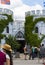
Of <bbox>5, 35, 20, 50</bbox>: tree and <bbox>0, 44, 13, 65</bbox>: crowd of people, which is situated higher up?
<bbox>0, 44, 13, 65</bbox>: crowd of people

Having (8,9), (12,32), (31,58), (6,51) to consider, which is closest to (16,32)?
(12,32)

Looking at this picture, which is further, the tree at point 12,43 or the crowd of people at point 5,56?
the tree at point 12,43

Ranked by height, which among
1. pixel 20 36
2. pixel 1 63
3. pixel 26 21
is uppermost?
pixel 1 63

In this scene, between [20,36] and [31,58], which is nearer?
[31,58]

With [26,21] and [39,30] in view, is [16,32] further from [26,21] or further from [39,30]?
[26,21]

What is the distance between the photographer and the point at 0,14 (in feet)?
197

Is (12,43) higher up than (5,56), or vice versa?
(5,56)

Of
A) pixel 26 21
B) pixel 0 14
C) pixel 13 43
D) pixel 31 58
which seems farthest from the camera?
pixel 0 14

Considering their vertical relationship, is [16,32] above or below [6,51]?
below

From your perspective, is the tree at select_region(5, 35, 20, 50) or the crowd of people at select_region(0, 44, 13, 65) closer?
the crowd of people at select_region(0, 44, 13, 65)

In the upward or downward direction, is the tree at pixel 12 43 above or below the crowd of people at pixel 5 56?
below

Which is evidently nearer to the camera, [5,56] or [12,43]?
[5,56]

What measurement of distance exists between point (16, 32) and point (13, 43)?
13.4 metres

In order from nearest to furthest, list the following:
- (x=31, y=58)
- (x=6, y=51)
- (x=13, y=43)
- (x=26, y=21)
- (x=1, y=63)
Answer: (x=1, y=63) → (x=6, y=51) → (x=31, y=58) → (x=13, y=43) → (x=26, y=21)
